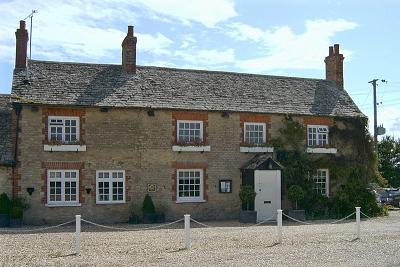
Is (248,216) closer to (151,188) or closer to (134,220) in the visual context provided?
(151,188)

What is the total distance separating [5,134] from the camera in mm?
25172

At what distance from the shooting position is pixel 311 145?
28.7 metres

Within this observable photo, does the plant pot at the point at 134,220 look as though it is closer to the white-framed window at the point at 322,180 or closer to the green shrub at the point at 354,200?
the white-framed window at the point at 322,180

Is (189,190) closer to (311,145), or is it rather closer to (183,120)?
Answer: (183,120)

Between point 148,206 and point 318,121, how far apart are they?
1055 cm

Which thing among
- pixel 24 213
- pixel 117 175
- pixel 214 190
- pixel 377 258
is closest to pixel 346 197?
pixel 214 190

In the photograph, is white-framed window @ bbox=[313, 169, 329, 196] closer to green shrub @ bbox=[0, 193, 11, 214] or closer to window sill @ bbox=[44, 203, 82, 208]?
window sill @ bbox=[44, 203, 82, 208]

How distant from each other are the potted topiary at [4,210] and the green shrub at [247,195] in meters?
10.5

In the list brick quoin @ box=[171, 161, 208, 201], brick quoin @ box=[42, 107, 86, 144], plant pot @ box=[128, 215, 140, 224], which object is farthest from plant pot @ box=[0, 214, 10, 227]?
brick quoin @ box=[171, 161, 208, 201]

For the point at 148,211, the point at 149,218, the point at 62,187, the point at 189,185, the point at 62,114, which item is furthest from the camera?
the point at 189,185

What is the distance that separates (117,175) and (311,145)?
34.7 ft

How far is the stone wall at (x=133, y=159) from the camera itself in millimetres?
23938

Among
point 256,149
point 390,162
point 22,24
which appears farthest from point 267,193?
point 390,162

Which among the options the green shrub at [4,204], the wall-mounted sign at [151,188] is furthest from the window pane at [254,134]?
the green shrub at [4,204]
